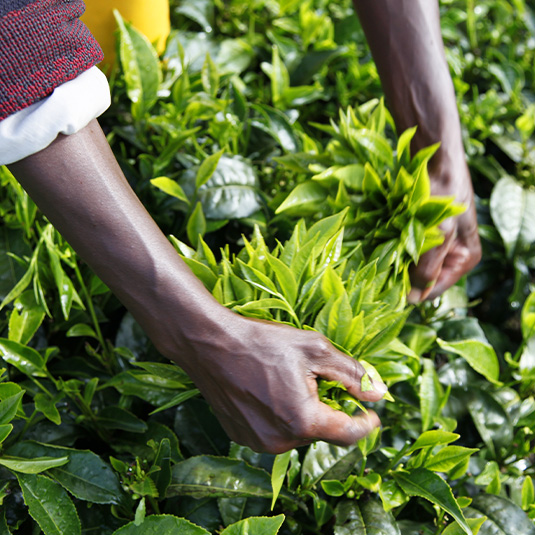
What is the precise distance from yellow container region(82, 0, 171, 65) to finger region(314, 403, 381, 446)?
1.25 m

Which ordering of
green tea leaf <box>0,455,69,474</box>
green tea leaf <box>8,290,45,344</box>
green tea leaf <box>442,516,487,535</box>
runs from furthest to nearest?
green tea leaf <box>8,290,45,344</box>, green tea leaf <box>442,516,487,535</box>, green tea leaf <box>0,455,69,474</box>

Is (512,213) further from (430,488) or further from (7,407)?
(7,407)

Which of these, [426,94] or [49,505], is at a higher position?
[426,94]

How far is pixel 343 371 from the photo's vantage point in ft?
3.34

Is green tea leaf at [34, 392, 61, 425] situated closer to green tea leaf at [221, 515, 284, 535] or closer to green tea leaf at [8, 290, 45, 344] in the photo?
green tea leaf at [8, 290, 45, 344]

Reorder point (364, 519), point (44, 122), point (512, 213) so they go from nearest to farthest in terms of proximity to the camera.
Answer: point (44, 122) < point (364, 519) < point (512, 213)

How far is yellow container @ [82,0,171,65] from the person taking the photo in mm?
1646

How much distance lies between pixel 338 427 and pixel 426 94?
0.82 meters

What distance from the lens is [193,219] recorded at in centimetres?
133

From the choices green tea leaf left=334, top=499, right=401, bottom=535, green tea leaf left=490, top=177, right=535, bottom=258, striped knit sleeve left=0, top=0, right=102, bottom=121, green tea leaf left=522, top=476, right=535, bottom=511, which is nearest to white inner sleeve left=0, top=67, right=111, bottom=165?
striped knit sleeve left=0, top=0, right=102, bottom=121

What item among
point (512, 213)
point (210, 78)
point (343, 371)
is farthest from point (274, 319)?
point (512, 213)

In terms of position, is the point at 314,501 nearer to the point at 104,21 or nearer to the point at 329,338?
the point at 329,338

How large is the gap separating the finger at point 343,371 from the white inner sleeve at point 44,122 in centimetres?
52

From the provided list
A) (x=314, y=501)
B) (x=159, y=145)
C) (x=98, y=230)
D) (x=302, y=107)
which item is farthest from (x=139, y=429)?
(x=302, y=107)
